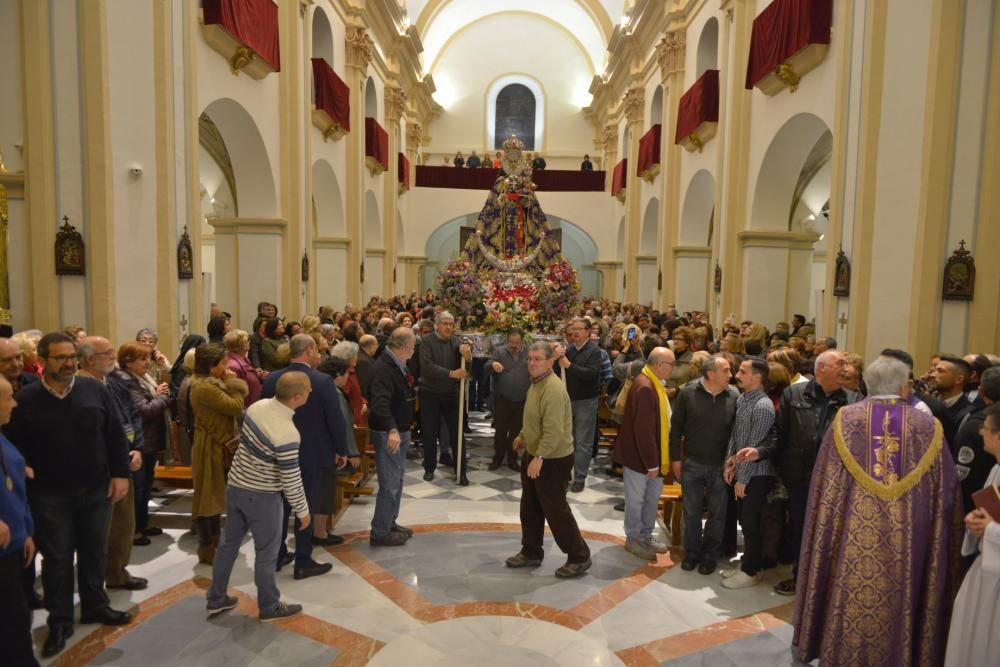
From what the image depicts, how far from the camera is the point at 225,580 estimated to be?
4.46 m

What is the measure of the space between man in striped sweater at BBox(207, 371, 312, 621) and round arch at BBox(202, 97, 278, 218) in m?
7.99

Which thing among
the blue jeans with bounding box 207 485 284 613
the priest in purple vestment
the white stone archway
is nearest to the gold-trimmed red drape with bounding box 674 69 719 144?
the white stone archway

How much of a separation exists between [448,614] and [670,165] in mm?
14695

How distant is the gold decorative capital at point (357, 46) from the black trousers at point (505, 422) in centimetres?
1217

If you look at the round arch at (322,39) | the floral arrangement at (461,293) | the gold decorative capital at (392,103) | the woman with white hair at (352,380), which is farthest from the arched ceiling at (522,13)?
the woman with white hair at (352,380)

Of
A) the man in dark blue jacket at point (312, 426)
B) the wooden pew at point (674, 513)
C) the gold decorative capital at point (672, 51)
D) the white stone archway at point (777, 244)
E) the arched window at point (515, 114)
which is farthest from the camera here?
the arched window at point (515, 114)

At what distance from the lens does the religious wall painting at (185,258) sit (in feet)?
28.3

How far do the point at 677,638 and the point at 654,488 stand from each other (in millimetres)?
1360

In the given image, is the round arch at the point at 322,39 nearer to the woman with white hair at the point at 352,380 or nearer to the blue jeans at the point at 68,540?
the woman with white hair at the point at 352,380

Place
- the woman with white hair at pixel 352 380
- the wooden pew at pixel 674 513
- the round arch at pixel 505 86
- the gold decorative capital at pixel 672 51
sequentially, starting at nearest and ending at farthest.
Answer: the wooden pew at pixel 674 513
the woman with white hair at pixel 352 380
the gold decorative capital at pixel 672 51
the round arch at pixel 505 86

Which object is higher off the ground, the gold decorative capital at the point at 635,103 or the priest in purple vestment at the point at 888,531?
the gold decorative capital at the point at 635,103

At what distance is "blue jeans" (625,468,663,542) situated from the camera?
556 centimetres

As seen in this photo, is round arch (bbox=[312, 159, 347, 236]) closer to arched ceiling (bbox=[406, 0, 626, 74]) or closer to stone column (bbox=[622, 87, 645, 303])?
stone column (bbox=[622, 87, 645, 303])

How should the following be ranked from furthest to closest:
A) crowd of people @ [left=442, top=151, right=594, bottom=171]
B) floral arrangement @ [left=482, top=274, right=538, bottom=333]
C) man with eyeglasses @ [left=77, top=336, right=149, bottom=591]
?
crowd of people @ [left=442, top=151, right=594, bottom=171] < floral arrangement @ [left=482, top=274, right=538, bottom=333] < man with eyeglasses @ [left=77, top=336, right=149, bottom=591]
